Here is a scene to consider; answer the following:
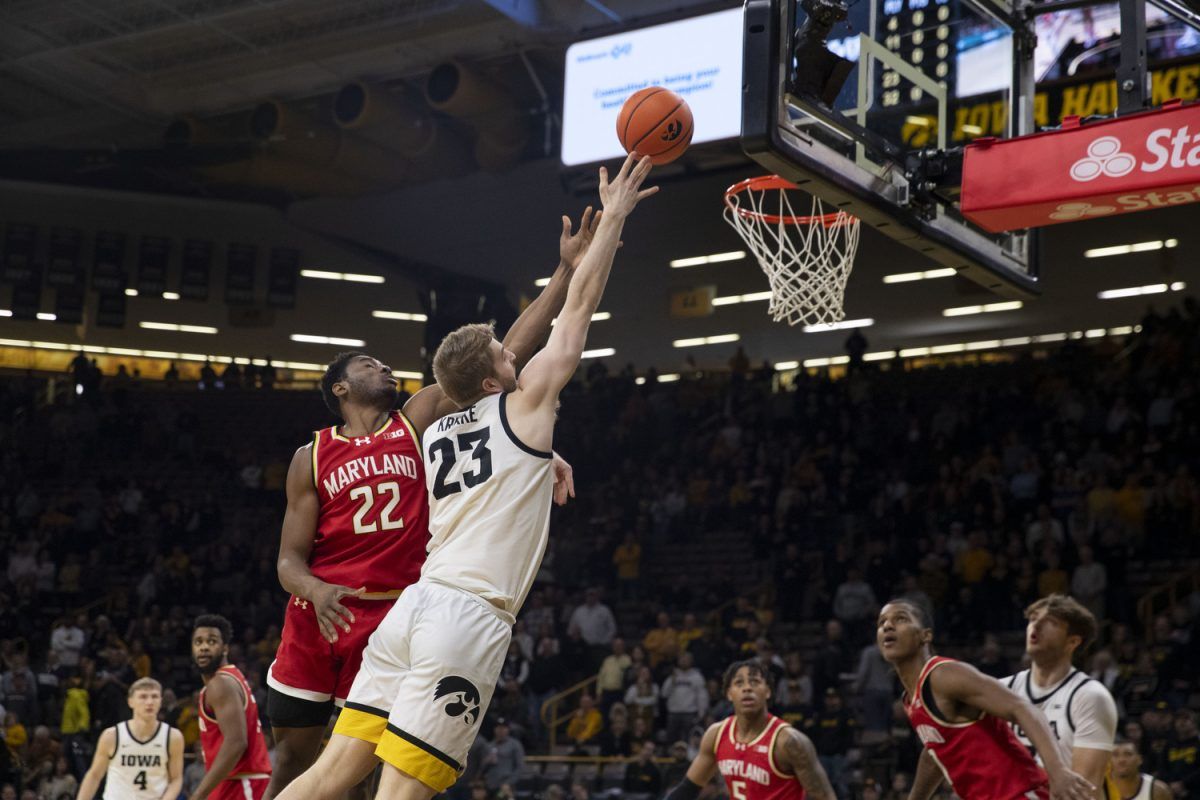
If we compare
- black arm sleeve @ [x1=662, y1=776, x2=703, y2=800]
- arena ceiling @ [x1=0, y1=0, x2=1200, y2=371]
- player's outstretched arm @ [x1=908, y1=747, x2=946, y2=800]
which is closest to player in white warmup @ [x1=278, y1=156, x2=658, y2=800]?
player's outstretched arm @ [x1=908, y1=747, x2=946, y2=800]

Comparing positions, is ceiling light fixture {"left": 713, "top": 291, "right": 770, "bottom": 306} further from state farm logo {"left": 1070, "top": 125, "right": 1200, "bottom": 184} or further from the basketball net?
state farm logo {"left": 1070, "top": 125, "right": 1200, "bottom": 184}

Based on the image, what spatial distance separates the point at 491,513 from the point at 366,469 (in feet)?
3.16

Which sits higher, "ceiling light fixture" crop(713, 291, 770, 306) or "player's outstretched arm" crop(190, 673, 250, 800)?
"ceiling light fixture" crop(713, 291, 770, 306)

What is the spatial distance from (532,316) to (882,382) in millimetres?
18091

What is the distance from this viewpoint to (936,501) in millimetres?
17359

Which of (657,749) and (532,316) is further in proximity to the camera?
(657,749)

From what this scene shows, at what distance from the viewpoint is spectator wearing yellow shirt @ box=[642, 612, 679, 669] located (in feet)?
52.6

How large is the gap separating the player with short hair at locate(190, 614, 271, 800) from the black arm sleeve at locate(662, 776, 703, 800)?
2.00 meters

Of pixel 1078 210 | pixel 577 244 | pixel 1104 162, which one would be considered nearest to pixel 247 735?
pixel 577 244

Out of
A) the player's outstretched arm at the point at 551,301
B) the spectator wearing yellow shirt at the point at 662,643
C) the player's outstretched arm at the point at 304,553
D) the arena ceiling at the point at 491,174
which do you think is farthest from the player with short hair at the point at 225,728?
the spectator wearing yellow shirt at the point at 662,643

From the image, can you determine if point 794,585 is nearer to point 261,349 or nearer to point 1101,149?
point 1101,149

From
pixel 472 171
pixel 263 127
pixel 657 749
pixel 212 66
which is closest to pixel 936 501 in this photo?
pixel 657 749

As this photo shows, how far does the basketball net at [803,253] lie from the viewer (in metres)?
7.21

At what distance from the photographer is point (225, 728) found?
22.7 feet
